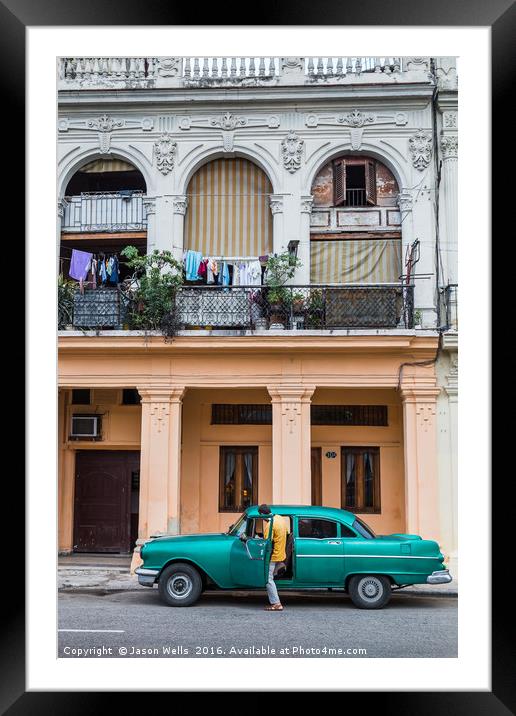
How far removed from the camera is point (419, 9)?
269 inches

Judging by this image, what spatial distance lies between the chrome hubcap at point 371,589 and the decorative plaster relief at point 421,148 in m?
7.47

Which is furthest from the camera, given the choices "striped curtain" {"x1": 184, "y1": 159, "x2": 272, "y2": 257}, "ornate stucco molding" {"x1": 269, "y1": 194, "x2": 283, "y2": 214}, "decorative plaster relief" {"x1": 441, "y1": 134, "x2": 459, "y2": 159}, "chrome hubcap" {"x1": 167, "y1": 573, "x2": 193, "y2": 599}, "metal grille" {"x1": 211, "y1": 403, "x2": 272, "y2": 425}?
"metal grille" {"x1": 211, "y1": 403, "x2": 272, "y2": 425}

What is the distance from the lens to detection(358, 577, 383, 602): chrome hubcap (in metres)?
10.4

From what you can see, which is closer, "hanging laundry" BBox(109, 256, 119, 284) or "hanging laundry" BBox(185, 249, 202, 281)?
"hanging laundry" BBox(185, 249, 202, 281)

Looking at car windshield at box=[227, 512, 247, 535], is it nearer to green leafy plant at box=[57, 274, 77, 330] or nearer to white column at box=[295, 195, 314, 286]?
white column at box=[295, 195, 314, 286]

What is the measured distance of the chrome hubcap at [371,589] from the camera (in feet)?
34.3

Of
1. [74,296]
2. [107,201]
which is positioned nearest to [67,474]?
[74,296]

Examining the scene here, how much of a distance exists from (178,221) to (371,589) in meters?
7.37

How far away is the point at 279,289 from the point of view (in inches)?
517

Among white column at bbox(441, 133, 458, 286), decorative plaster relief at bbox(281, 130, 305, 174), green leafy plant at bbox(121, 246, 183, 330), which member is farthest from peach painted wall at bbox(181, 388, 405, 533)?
decorative plaster relief at bbox(281, 130, 305, 174)

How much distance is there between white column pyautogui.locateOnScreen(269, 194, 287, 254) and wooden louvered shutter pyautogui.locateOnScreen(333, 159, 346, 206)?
1059mm

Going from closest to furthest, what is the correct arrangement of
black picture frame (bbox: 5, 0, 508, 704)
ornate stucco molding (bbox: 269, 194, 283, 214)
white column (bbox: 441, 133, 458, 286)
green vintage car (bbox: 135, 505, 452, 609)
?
black picture frame (bbox: 5, 0, 508, 704), green vintage car (bbox: 135, 505, 452, 609), white column (bbox: 441, 133, 458, 286), ornate stucco molding (bbox: 269, 194, 283, 214)

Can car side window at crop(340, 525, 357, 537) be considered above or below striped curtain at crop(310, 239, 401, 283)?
below

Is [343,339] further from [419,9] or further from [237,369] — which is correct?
[419,9]
